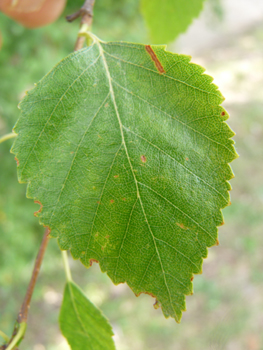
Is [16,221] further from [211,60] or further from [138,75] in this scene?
[211,60]

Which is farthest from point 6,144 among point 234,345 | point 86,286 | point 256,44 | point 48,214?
point 256,44

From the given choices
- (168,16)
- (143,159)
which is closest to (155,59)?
(143,159)

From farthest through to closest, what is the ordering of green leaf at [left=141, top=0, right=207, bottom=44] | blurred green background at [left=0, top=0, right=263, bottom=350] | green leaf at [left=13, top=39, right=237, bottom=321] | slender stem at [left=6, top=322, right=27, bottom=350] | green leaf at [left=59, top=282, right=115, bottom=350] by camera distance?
blurred green background at [left=0, top=0, right=263, bottom=350], green leaf at [left=141, top=0, right=207, bottom=44], green leaf at [left=59, top=282, right=115, bottom=350], slender stem at [left=6, top=322, right=27, bottom=350], green leaf at [left=13, top=39, right=237, bottom=321]

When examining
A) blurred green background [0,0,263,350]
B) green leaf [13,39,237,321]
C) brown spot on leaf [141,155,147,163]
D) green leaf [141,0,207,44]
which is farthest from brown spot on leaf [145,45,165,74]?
blurred green background [0,0,263,350]

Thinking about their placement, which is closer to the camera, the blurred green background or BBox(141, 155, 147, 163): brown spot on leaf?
BBox(141, 155, 147, 163): brown spot on leaf

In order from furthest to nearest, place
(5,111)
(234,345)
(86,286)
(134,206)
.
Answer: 1. (86,286)
2. (234,345)
3. (5,111)
4. (134,206)

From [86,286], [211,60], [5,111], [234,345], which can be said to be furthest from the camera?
[211,60]

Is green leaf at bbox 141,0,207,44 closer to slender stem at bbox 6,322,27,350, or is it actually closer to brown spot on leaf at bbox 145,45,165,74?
brown spot on leaf at bbox 145,45,165,74

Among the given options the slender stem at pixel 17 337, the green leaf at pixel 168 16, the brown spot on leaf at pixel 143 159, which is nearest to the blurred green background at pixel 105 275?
the green leaf at pixel 168 16
